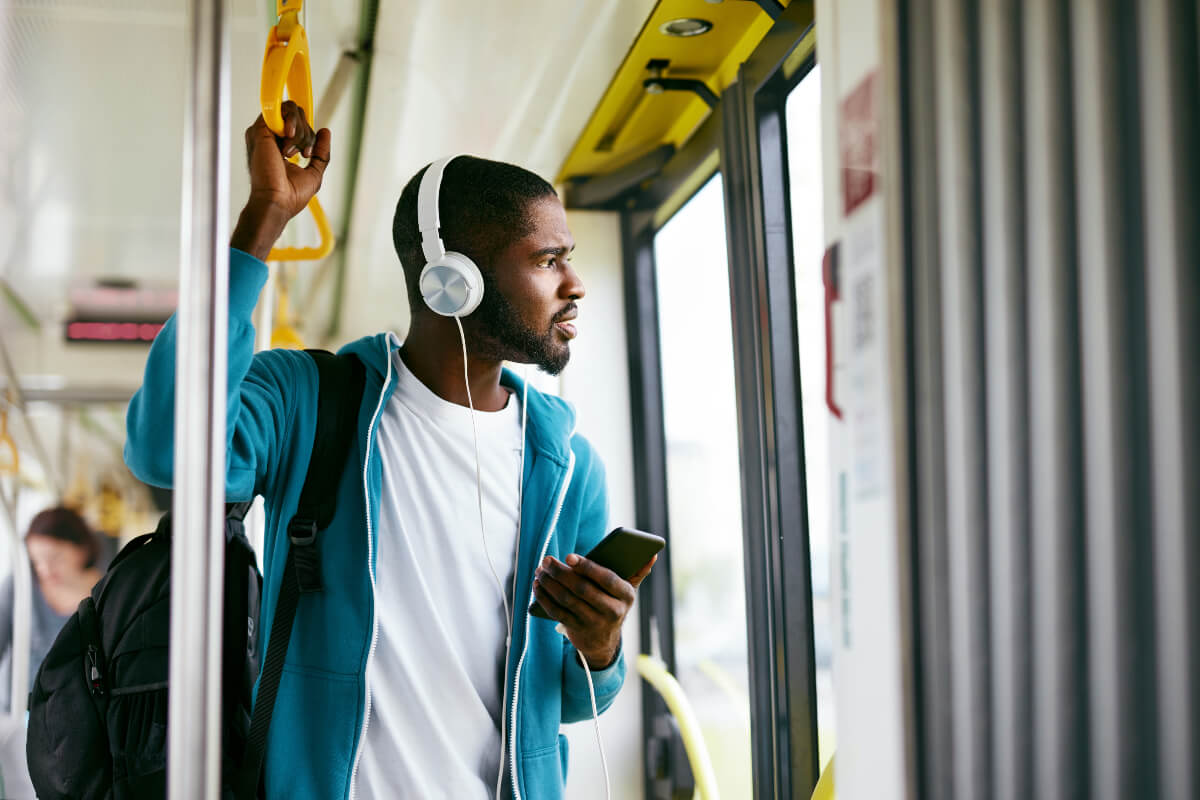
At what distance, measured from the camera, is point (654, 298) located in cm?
319

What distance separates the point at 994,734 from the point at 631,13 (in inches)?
65.6

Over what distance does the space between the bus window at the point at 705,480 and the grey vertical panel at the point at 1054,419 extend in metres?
1.76

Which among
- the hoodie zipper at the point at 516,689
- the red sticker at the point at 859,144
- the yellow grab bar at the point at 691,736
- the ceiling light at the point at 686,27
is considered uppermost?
the ceiling light at the point at 686,27

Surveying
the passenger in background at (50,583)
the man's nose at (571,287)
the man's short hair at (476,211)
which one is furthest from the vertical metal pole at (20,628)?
the man's nose at (571,287)

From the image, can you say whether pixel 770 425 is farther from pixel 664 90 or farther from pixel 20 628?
pixel 20 628

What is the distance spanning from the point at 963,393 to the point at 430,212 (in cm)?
118

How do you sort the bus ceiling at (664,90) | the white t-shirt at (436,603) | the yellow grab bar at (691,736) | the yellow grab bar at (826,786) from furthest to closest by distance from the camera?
the yellow grab bar at (691,736), the bus ceiling at (664,90), the yellow grab bar at (826,786), the white t-shirt at (436,603)

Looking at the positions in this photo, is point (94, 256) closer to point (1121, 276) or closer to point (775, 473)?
point (775, 473)

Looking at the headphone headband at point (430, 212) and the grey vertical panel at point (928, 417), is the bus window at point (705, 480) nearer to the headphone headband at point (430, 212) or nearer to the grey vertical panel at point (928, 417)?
the headphone headband at point (430, 212)

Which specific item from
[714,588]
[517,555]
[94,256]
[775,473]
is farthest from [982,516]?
[94,256]

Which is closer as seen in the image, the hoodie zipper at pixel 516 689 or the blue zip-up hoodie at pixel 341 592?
the blue zip-up hoodie at pixel 341 592

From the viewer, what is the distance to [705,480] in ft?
9.75

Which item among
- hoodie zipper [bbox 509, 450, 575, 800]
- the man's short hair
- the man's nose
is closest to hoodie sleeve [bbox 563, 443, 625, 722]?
hoodie zipper [bbox 509, 450, 575, 800]

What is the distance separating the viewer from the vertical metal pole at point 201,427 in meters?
0.81
